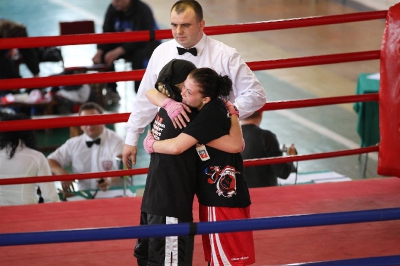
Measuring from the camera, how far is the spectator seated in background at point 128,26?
27.8ft

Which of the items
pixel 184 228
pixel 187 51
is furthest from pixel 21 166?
pixel 184 228

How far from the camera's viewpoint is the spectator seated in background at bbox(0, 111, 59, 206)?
5.09 m

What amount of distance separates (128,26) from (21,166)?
3803mm

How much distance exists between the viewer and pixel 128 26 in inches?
338

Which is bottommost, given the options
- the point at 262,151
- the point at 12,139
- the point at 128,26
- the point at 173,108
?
the point at 262,151

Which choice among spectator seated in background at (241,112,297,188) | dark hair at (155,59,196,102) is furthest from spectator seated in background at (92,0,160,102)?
dark hair at (155,59,196,102)

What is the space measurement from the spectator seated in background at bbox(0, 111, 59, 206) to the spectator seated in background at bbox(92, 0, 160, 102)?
319cm

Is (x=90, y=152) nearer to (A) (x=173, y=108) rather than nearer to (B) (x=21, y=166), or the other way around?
(B) (x=21, y=166)

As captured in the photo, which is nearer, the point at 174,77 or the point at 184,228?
the point at 184,228

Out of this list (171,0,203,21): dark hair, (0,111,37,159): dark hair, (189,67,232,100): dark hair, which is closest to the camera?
(189,67,232,100): dark hair

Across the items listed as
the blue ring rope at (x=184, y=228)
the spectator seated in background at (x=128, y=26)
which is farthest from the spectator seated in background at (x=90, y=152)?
the blue ring rope at (x=184, y=228)

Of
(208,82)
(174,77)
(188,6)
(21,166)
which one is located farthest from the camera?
(21,166)

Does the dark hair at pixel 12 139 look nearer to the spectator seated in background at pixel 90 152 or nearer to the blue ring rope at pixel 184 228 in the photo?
the spectator seated in background at pixel 90 152

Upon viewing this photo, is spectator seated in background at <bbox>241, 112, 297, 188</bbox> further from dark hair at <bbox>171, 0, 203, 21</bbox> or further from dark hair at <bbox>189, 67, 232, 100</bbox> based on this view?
dark hair at <bbox>189, 67, 232, 100</bbox>
